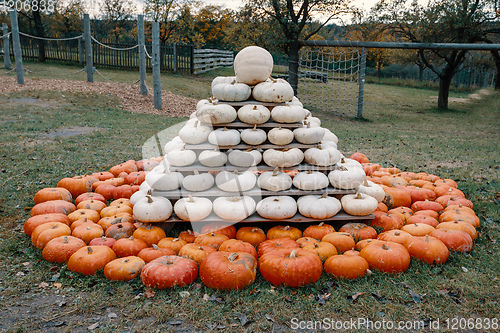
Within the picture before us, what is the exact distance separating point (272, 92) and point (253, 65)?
1.42 ft

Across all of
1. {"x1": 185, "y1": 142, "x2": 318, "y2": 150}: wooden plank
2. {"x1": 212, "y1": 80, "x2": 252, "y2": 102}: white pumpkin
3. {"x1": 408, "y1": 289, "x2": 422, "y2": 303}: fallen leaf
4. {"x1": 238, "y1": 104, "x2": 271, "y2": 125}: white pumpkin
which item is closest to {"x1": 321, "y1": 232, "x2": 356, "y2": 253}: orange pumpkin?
{"x1": 408, "y1": 289, "x2": 422, "y2": 303}: fallen leaf

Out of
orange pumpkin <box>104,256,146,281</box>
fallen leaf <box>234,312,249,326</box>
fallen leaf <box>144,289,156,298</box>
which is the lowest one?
fallen leaf <box>234,312,249,326</box>

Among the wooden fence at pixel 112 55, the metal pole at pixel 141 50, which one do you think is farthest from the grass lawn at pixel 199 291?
the wooden fence at pixel 112 55

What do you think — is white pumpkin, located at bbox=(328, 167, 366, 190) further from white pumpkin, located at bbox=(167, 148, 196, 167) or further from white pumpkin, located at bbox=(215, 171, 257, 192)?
white pumpkin, located at bbox=(167, 148, 196, 167)

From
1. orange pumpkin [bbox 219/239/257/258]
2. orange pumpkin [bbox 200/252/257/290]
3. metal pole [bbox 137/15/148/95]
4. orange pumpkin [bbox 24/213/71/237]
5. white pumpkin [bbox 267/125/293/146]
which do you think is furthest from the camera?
metal pole [bbox 137/15/148/95]

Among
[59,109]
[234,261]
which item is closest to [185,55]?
[59,109]

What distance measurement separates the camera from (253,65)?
4.56 meters

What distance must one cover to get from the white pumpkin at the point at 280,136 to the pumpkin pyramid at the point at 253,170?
0.01m

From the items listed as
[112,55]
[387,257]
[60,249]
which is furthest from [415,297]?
[112,55]

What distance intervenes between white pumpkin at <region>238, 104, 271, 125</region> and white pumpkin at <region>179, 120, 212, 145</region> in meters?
0.49

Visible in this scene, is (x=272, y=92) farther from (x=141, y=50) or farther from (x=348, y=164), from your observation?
(x=141, y=50)

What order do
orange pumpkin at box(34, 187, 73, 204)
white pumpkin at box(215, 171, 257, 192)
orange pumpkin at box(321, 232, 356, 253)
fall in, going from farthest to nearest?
orange pumpkin at box(34, 187, 73, 204) < white pumpkin at box(215, 171, 257, 192) < orange pumpkin at box(321, 232, 356, 253)

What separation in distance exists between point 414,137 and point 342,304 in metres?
9.71

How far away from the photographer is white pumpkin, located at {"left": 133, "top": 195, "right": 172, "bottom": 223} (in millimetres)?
3924
